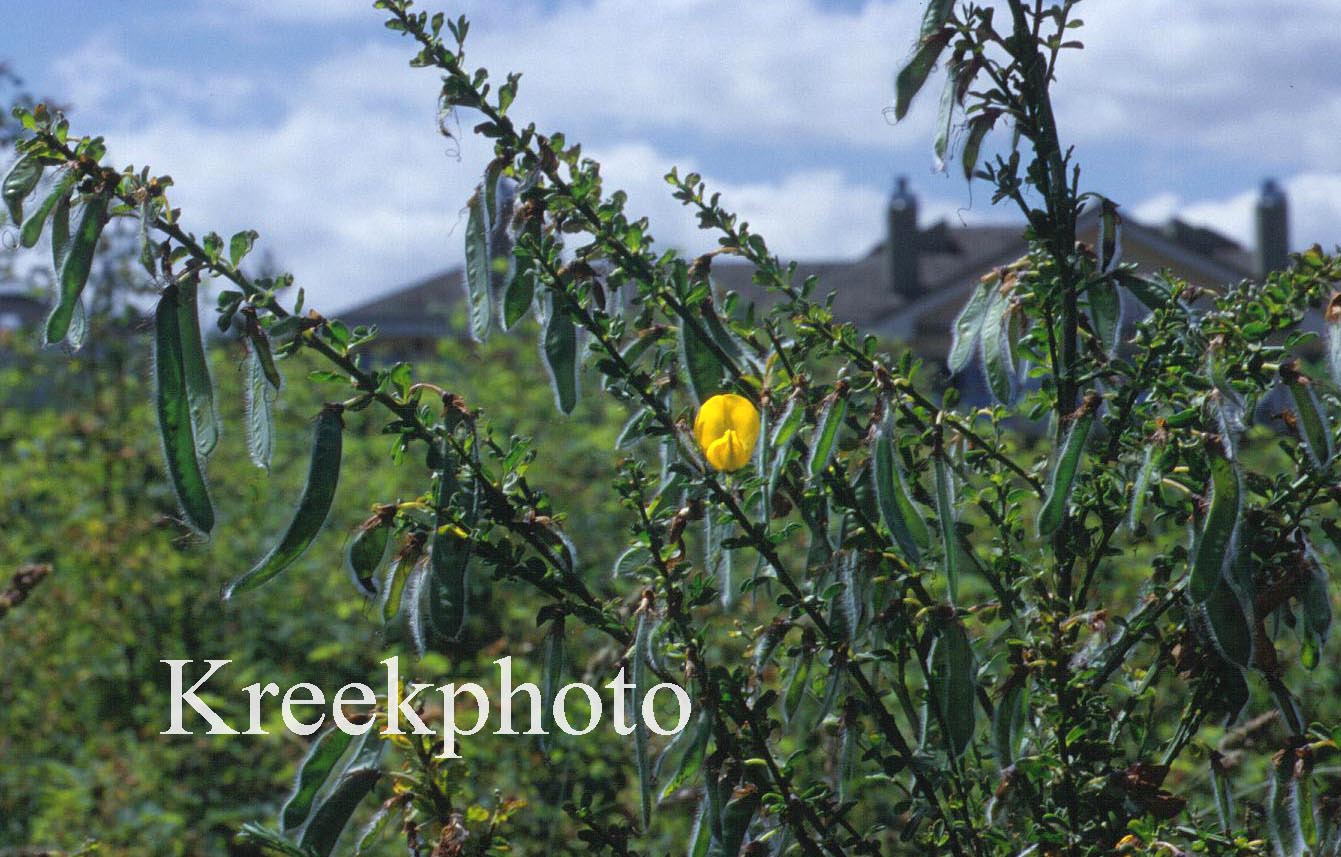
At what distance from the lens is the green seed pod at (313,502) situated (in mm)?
1460

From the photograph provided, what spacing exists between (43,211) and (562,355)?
55 centimetres

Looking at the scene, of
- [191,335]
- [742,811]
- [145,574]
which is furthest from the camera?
[145,574]

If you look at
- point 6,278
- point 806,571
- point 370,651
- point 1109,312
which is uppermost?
point 6,278

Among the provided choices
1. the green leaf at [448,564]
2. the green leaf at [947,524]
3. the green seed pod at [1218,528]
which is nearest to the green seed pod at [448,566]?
the green leaf at [448,564]

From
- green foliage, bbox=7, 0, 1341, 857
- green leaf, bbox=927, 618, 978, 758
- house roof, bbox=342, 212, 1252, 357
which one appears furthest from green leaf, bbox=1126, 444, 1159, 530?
house roof, bbox=342, 212, 1252, 357

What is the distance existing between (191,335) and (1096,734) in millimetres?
1007

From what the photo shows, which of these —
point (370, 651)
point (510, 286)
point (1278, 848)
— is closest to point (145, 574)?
point (370, 651)

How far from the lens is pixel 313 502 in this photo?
4.82ft

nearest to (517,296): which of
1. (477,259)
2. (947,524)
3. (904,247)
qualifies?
(477,259)

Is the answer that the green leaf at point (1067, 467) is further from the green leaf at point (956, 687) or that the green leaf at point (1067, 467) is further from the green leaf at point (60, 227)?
the green leaf at point (60, 227)

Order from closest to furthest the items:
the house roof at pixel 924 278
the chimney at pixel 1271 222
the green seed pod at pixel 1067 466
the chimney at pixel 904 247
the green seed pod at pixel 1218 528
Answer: the green seed pod at pixel 1218 528 → the green seed pod at pixel 1067 466 → the house roof at pixel 924 278 → the chimney at pixel 904 247 → the chimney at pixel 1271 222

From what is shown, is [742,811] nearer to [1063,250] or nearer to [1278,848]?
[1278,848]

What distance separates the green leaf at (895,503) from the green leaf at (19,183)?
2.83 feet

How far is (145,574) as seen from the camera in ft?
19.9
